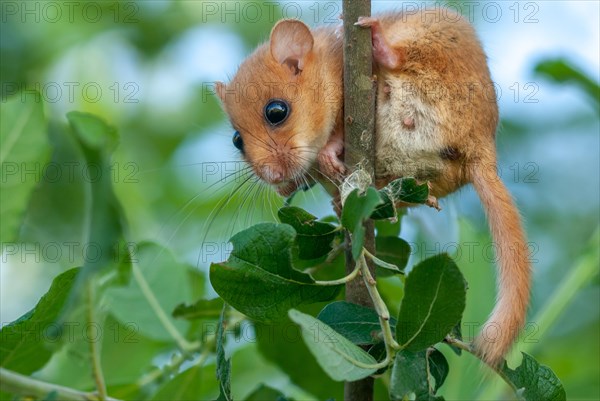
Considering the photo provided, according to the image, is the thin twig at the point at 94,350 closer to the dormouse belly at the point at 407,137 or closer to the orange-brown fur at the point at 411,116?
the orange-brown fur at the point at 411,116

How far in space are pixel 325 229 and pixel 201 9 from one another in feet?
11.6

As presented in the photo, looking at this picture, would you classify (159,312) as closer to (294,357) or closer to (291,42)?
(294,357)

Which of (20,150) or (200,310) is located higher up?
(20,150)

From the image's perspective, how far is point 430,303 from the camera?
1883 mm

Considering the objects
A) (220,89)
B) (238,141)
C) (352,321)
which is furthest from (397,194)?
(220,89)

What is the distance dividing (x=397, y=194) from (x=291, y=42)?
142 cm

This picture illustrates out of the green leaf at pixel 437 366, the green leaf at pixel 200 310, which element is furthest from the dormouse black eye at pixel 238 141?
the green leaf at pixel 437 366

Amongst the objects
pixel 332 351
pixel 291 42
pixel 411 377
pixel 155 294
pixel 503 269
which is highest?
pixel 291 42

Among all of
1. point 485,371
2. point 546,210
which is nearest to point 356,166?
point 485,371

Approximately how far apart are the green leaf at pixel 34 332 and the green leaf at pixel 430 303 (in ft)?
2.60

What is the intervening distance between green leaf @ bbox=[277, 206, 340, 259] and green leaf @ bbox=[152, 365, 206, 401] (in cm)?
60

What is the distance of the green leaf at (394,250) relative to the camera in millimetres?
2666

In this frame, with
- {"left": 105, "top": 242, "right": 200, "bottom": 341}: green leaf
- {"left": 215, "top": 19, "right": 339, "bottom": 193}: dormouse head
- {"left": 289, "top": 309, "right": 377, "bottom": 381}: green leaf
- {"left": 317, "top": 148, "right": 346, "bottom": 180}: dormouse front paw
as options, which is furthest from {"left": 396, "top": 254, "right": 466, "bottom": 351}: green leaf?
{"left": 215, "top": 19, "right": 339, "bottom": 193}: dormouse head

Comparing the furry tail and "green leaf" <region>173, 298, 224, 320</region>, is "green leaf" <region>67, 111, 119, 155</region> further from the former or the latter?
the furry tail
